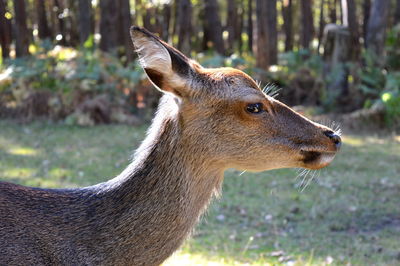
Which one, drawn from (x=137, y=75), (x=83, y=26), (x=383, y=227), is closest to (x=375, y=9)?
(x=137, y=75)

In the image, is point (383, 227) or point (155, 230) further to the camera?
point (383, 227)

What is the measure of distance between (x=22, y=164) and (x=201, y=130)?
310 inches

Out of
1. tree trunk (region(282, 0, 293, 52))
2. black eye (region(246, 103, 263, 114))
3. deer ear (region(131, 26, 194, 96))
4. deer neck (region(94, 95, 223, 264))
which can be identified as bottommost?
tree trunk (region(282, 0, 293, 52))

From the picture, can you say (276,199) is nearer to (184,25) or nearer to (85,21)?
(184,25)

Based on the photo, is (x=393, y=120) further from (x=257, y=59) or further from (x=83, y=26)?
(x=83, y=26)

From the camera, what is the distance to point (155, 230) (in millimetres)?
3891

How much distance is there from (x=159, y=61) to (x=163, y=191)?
0.84 meters

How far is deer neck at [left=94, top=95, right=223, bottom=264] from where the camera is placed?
3.89 meters

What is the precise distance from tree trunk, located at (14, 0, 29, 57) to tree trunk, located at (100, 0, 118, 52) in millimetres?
2409

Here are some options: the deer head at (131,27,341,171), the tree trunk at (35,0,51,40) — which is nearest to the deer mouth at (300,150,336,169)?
the deer head at (131,27,341,171)

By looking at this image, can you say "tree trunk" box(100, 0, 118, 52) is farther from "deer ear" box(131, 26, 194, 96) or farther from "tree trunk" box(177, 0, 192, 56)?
"deer ear" box(131, 26, 194, 96)

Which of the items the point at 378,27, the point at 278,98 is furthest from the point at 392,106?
the point at 278,98

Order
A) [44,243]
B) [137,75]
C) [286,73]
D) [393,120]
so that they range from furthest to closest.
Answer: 1. [286,73]
2. [137,75]
3. [393,120]
4. [44,243]

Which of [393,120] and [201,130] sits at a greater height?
[201,130]
